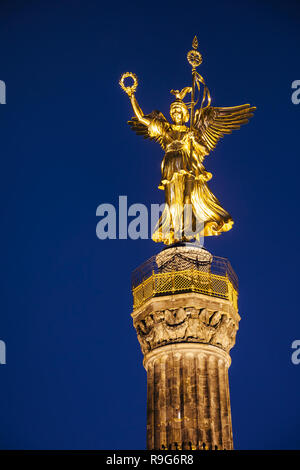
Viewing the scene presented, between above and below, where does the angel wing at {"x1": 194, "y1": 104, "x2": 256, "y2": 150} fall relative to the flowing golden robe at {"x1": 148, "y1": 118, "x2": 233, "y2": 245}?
above

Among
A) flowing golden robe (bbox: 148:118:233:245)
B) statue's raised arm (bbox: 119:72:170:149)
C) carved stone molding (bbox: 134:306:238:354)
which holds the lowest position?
carved stone molding (bbox: 134:306:238:354)

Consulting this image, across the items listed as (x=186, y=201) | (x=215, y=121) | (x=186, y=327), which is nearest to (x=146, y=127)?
(x=215, y=121)

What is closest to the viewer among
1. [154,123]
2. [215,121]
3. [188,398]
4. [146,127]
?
[188,398]

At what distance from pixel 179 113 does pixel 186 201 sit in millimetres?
3968

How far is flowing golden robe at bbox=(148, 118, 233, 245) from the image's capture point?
3559cm

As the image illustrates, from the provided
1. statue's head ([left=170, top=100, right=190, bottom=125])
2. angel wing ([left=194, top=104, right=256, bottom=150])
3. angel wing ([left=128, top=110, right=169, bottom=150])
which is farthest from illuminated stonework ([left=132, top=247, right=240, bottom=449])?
statue's head ([left=170, top=100, right=190, bottom=125])

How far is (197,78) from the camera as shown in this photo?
38000 mm

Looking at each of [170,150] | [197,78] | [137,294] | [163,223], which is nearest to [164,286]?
[137,294]

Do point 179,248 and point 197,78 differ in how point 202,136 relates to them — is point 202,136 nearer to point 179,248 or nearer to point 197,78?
point 197,78

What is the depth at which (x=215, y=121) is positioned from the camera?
38.0 meters

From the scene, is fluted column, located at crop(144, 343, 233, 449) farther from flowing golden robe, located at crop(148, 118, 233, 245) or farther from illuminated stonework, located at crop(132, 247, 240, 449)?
flowing golden robe, located at crop(148, 118, 233, 245)

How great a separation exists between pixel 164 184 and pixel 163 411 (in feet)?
30.3

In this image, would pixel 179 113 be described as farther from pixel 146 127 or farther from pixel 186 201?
pixel 186 201
